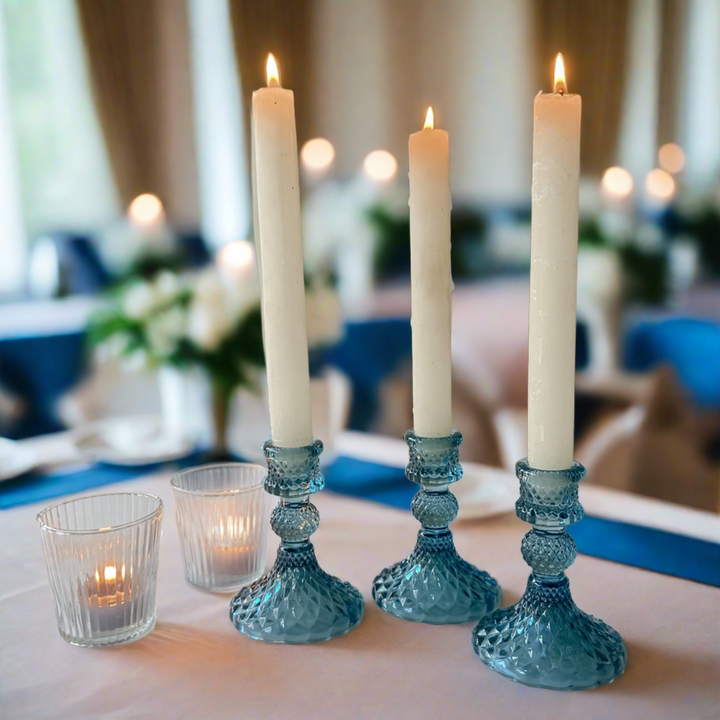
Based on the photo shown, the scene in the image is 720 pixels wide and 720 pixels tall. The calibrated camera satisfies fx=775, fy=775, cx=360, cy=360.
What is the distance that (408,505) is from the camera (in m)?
0.95

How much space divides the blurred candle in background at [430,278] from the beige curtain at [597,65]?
86.0 inches

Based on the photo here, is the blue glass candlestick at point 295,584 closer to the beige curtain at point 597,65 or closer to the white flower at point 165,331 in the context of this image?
the white flower at point 165,331

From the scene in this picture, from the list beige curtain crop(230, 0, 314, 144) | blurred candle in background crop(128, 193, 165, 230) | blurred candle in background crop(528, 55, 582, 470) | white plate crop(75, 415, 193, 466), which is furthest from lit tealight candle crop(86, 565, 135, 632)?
beige curtain crop(230, 0, 314, 144)

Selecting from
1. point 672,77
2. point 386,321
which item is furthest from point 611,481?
point 672,77

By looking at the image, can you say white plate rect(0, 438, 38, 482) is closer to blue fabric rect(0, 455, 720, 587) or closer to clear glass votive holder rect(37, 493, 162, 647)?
blue fabric rect(0, 455, 720, 587)

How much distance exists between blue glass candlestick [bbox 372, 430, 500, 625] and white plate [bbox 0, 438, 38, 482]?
0.65 metres

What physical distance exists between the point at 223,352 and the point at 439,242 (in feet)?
1.91

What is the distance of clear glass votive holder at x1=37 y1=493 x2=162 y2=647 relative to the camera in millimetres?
589

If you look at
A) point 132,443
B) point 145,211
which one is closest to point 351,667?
point 132,443

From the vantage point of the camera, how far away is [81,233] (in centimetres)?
498

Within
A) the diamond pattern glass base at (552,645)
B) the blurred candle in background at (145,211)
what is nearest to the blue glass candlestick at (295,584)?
the diamond pattern glass base at (552,645)

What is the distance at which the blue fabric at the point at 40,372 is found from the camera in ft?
6.95

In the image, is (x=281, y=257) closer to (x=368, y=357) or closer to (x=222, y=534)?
(x=222, y=534)

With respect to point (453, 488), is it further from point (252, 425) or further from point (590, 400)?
point (590, 400)
